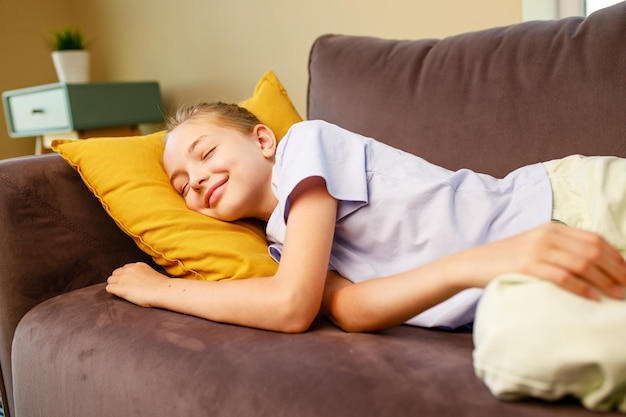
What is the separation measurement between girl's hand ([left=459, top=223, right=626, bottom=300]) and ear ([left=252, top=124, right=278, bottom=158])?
524 mm

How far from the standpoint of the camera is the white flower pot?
2.87 m

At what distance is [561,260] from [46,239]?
2.90ft

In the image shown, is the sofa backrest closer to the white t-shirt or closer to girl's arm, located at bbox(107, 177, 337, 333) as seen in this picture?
the white t-shirt

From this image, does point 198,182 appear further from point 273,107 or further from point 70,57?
point 70,57

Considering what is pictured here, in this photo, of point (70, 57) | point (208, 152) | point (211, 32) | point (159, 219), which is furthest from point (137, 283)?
point (70, 57)

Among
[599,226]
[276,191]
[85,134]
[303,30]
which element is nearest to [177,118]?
[276,191]

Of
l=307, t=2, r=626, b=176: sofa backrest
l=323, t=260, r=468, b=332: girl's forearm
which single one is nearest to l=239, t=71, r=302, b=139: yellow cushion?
l=307, t=2, r=626, b=176: sofa backrest

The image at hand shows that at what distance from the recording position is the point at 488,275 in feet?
2.33

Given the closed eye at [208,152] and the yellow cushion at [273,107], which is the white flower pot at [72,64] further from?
the closed eye at [208,152]

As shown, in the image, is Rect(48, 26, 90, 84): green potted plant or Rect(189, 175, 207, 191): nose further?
Rect(48, 26, 90, 84): green potted plant

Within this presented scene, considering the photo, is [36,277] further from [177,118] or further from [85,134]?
[85,134]

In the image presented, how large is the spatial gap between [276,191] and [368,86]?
423mm

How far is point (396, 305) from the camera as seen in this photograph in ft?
2.66

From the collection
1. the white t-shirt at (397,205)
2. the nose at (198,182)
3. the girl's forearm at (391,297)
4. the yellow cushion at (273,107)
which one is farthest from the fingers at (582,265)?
the yellow cushion at (273,107)
